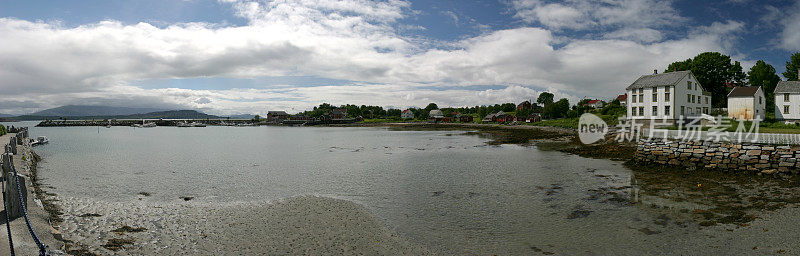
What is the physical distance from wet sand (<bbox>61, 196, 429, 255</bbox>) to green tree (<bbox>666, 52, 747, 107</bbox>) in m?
87.6

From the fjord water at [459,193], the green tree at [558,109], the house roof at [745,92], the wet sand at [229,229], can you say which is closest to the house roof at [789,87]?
the house roof at [745,92]

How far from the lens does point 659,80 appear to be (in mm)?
54562

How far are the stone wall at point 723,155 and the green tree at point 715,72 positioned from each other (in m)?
63.6

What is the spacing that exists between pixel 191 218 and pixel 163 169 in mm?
18239

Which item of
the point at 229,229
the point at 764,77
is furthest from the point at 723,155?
the point at 764,77

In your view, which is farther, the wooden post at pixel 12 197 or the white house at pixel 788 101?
the white house at pixel 788 101

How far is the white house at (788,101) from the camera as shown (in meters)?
54.2

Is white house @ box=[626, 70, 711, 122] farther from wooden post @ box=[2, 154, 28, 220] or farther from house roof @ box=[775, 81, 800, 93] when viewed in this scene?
wooden post @ box=[2, 154, 28, 220]

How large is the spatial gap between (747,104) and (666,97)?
18.5 meters

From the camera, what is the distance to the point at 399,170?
2738 cm

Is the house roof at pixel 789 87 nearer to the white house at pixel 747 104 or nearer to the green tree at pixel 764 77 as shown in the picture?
the white house at pixel 747 104

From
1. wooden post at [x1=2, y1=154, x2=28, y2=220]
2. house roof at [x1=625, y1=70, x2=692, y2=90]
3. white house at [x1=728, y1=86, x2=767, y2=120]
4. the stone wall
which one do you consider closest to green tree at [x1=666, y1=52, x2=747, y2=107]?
white house at [x1=728, y1=86, x2=767, y2=120]

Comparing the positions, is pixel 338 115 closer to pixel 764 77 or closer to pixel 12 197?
pixel 764 77

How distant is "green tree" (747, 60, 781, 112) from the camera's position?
240 ft
